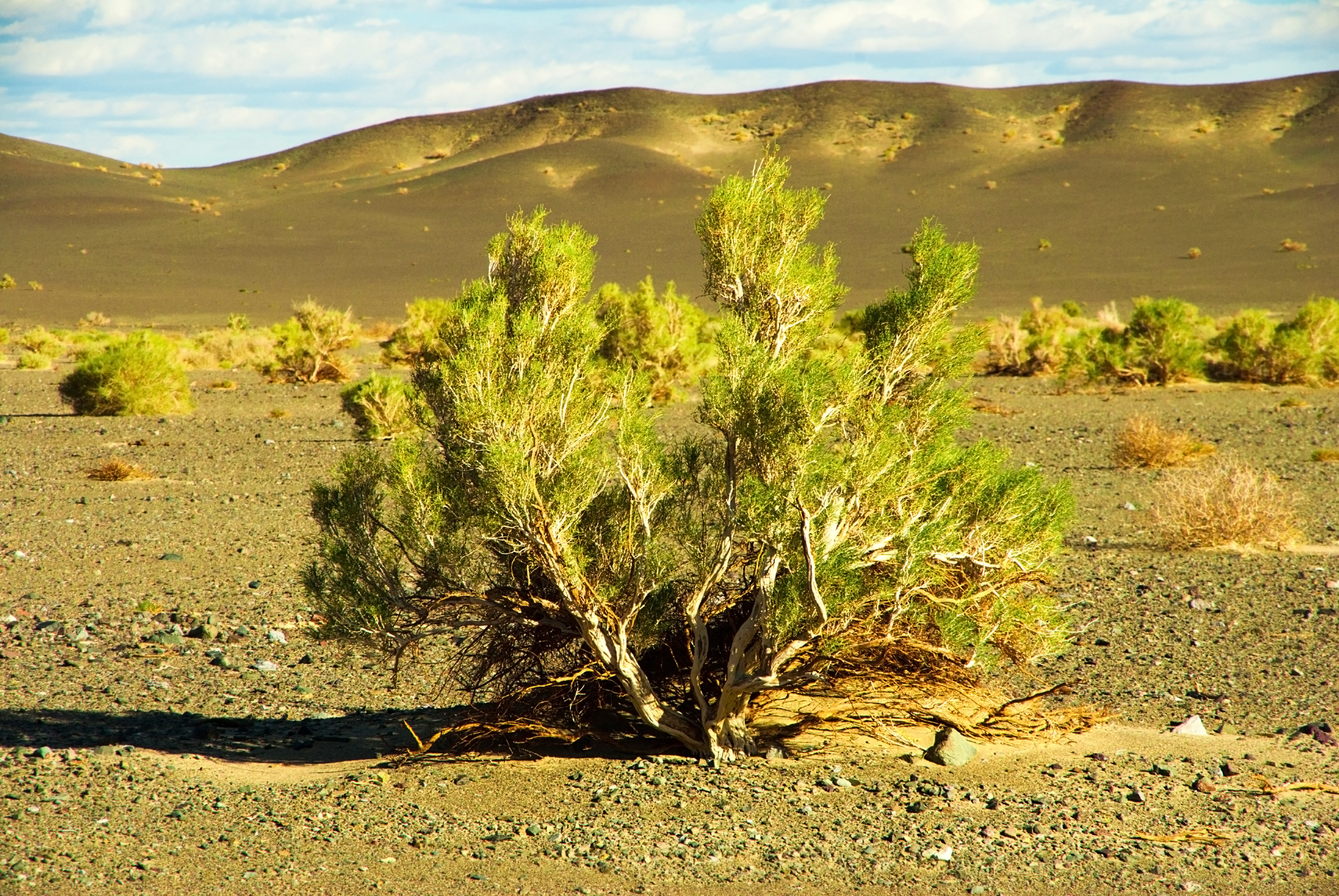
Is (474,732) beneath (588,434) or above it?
beneath

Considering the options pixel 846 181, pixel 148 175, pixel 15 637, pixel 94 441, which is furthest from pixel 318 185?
pixel 15 637

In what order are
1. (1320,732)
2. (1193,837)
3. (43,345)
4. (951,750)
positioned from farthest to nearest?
(43,345), (1320,732), (951,750), (1193,837)

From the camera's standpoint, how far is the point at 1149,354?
951 inches

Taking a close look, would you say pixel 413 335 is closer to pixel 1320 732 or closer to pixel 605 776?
pixel 605 776

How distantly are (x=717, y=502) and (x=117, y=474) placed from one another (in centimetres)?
1185

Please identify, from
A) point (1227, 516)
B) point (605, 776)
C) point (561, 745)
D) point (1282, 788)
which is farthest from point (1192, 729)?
point (1227, 516)

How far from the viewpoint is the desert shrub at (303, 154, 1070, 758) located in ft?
18.8

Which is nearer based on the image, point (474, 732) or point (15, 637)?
point (474, 732)

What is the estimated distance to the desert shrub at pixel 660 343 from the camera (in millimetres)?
22969

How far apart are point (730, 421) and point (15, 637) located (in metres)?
6.15

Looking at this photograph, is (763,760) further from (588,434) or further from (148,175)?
(148,175)

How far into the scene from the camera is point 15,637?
8.97m

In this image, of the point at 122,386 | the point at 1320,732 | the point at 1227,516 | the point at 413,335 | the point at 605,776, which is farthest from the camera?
the point at 413,335

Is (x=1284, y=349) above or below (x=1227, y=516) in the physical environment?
below
